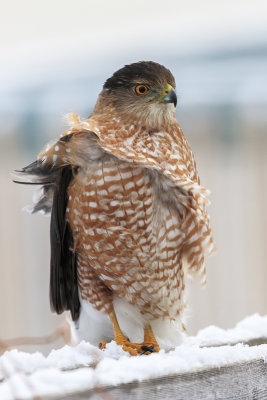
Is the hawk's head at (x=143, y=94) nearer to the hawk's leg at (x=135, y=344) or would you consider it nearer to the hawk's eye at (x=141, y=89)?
the hawk's eye at (x=141, y=89)

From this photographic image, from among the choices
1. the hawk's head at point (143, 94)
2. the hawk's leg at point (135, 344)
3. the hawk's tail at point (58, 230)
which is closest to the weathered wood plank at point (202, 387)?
the hawk's leg at point (135, 344)

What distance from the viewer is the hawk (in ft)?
6.97

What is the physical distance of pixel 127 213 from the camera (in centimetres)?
211

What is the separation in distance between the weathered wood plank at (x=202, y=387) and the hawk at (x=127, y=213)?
1.54 ft

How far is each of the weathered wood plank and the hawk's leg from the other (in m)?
0.46

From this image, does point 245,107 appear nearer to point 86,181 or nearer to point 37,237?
point 37,237

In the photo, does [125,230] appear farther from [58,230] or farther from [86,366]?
[86,366]

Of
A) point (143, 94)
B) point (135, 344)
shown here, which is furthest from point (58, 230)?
point (143, 94)

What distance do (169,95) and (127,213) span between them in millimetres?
517

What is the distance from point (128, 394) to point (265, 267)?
15.1ft

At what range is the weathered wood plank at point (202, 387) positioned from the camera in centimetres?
133

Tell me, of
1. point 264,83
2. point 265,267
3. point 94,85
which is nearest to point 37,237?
point 94,85

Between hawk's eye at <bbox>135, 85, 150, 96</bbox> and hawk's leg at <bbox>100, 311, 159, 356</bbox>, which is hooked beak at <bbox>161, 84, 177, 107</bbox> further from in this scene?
hawk's leg at <bbox>100, 311, 159, 356</bbox>

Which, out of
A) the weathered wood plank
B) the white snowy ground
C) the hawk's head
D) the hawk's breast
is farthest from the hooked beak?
the weathered wood plank
